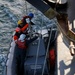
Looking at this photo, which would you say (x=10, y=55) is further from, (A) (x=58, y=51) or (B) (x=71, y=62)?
(B) (x=71, y=62)

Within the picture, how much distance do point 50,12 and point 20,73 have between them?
3.68 m

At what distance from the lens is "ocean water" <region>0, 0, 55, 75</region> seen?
1423cm

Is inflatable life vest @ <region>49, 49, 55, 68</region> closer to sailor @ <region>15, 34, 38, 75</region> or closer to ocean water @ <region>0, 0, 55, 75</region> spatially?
sailor @ <region>15, 34, 38, 75</region>

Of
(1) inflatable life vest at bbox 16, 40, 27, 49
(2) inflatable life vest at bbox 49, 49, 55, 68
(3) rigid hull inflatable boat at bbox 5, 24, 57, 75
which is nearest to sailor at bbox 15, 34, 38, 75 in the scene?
(1) inflatable life vest at bbox 16, 40, 27, 49

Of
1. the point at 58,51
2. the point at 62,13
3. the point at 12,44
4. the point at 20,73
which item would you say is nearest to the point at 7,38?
the point at 12,44

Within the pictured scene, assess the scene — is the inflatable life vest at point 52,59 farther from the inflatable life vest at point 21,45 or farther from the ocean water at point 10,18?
the ocean water at point 10,18

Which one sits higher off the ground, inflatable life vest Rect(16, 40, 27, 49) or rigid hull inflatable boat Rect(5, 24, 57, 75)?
inflatable life vest Rect(16, 40, 27, 49)

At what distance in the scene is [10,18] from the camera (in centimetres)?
1697

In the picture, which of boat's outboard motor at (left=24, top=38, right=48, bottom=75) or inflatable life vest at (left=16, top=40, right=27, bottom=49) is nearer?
boat's outboard motor at (left=24, top=38, right=48, bottom=75)

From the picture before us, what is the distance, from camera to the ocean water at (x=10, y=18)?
46.7 ft

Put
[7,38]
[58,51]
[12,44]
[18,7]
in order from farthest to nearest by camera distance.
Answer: [18,7] → [7,38] → [12,44] → [58,51]

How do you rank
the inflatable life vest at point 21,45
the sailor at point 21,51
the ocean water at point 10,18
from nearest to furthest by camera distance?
the sailor at point 21,51, the inflatable life vest at point 21,45, the ocean water at point 10,18

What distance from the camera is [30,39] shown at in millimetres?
10180

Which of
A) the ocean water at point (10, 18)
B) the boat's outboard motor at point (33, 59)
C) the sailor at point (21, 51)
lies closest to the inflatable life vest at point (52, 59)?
the boat's outboard motor at point (33, 59)
